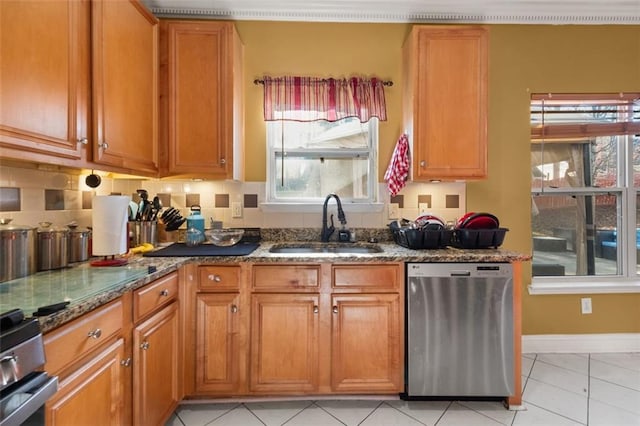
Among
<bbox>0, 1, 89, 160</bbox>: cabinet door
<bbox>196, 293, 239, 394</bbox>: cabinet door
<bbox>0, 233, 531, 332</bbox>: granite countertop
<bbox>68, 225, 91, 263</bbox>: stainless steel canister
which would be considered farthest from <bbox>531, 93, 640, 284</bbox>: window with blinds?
<bbox>68, 225, 91, 263</bbox>: stainless steel canister

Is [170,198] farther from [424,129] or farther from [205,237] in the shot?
[424,129]

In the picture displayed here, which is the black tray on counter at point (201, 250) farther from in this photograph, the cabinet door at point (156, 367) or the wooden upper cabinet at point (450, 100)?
the wooden upper cabinet at point (450, 100)

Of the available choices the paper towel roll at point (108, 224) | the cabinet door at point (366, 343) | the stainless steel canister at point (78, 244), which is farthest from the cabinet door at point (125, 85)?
the cabinet door at point (366, 343)

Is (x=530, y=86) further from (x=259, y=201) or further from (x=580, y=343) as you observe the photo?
(x=259, y=201)

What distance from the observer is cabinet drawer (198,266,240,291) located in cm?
170

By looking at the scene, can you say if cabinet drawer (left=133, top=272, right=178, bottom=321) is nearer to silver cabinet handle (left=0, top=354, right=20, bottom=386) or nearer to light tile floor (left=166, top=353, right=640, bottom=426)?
silver cabinet handle (left=0, top=354, right=20, bottom=386)

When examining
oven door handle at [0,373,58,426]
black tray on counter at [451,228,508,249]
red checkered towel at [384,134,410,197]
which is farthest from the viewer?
red checkered towel at [384,134,410,197]

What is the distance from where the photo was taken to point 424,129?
6.66 ft

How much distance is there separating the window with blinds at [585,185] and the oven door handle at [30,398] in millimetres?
2990

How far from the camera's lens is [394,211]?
231cm

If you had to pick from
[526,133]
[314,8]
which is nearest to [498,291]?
[526,133]

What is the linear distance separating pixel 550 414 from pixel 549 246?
4.38 feet

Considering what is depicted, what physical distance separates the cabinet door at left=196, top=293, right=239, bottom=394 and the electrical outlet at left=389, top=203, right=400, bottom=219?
1.29 meters

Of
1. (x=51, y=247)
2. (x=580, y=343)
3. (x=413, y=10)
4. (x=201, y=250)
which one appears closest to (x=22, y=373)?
(x=51, y=247)
